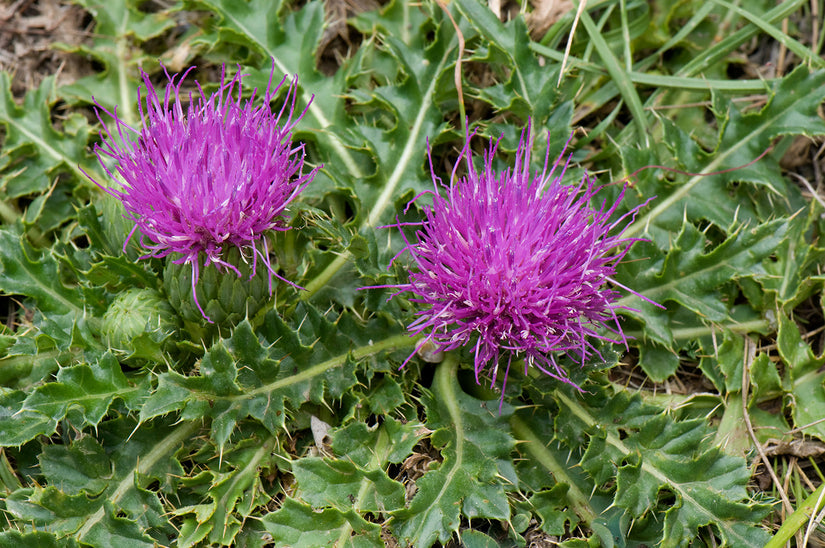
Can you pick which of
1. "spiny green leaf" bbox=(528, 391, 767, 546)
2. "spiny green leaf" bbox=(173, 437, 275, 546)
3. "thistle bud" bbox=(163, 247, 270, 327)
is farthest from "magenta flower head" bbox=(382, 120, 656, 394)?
"spiny green leaf" bbox=(173, 437, 275, 546)

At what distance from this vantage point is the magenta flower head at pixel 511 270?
10.4 ft

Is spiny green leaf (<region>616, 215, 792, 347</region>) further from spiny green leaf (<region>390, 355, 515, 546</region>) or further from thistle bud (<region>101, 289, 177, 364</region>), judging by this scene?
thistle bud (<region>101, 289, 177, 364</region>)

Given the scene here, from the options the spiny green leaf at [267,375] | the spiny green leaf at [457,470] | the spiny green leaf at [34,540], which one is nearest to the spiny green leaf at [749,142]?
the spiny green leaf at [457,470]

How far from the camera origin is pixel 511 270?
3.17m

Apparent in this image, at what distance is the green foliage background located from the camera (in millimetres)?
3449

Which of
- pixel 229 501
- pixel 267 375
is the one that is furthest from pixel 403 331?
pixel 229 501

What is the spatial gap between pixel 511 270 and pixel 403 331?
3.04 feet

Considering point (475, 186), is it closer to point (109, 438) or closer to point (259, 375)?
point (259, 375)

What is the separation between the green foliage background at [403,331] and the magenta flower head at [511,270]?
450mm

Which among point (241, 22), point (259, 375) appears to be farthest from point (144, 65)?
point (259, 375)

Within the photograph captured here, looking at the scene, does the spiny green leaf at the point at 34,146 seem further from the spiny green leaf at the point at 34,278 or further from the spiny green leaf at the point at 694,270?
the spiny green leaf at the point at 694,270

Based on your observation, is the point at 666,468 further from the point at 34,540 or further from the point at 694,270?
the point at 34,540

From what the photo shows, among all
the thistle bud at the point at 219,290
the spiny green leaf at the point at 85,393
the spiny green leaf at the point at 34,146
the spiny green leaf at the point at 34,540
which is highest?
the spiny green leaf at the point at 34,146

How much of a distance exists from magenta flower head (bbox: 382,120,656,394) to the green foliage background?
450mm
